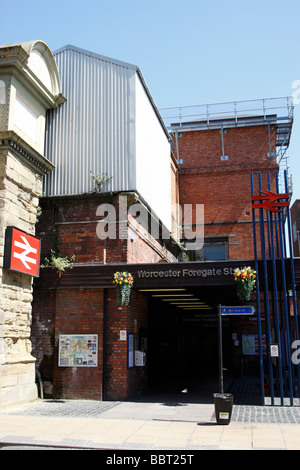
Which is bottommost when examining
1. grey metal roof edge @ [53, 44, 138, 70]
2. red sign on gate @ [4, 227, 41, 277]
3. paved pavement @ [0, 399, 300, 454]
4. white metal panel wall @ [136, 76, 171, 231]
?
paved pavement @ [0, 399, 300, 454]

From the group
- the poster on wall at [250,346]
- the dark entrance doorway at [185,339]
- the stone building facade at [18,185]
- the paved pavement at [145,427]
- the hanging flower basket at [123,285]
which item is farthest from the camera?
the poster on wall at [250,346]

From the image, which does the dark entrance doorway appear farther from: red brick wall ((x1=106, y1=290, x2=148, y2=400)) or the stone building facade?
the stone building facade

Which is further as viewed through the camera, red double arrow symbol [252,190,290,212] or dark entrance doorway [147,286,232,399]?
dark entrance doorway [147,286,232,399]

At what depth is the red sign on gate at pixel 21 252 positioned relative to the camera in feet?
40.5

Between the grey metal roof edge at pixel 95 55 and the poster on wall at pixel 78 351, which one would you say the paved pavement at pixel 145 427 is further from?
the grey metal roof edge at pixel 95 55

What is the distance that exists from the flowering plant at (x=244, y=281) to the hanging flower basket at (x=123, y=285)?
3166mm

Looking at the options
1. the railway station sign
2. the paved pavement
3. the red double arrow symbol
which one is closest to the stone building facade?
the paved pavement

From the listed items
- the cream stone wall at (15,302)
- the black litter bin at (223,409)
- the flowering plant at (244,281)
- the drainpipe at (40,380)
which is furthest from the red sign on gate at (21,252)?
the black litter bin at (223,409)

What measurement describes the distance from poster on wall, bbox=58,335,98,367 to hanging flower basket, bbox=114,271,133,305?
161 cm

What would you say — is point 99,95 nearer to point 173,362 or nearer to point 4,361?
point 4,361

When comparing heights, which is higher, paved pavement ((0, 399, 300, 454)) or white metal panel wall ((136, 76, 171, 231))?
white metal panel wall ((136, 76, 171, 231))

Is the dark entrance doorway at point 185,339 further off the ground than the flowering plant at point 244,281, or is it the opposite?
the flowering plant at point 244,281

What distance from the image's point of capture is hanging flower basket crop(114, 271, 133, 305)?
13.3 meters

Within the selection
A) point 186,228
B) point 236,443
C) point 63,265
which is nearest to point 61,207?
point 63,265
